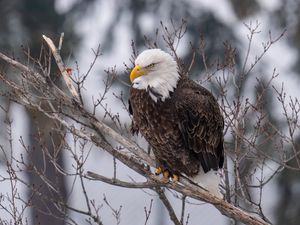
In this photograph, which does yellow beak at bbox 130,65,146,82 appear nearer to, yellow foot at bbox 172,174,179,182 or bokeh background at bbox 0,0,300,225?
yellow foot at bbox 172,174,179,182

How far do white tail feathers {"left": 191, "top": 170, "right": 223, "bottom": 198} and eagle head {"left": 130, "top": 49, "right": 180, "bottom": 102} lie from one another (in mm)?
714

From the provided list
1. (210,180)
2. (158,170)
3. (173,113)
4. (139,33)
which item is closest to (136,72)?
(173,113)

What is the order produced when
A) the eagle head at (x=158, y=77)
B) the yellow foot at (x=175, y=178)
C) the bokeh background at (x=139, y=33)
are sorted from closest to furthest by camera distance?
1. the eagle head at (x=158, y=77)
2. the yellow foot at (x=175, y=178)
3. the bokeh background at (x=139, y=33)

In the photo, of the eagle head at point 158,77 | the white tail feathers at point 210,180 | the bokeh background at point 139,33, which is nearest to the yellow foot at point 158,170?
the white tail feathers at point 210,180

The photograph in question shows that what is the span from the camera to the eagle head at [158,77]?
259 inches

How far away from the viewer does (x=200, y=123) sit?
6.70 m

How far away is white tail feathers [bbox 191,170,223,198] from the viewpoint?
687 centimetres

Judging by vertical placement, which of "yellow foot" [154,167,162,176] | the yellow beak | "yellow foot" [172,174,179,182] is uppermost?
the yellow beak

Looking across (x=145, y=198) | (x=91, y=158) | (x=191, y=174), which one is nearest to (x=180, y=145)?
(x=191, y=174)

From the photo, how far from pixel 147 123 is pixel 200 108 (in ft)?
1.30

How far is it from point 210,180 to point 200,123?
48 cm

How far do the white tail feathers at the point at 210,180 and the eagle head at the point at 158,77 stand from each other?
28.1 inches

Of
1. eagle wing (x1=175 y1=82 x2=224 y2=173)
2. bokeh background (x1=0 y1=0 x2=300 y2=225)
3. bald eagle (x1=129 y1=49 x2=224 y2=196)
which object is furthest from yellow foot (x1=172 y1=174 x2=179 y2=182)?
bokeh background (x1=0 y1=0 x2=300 y2=225)

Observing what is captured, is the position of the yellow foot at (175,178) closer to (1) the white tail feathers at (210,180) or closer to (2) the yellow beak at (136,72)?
(1) the white tail feathers at (210,180)
